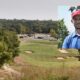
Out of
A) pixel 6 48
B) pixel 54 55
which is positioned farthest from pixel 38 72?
pixel 6 48

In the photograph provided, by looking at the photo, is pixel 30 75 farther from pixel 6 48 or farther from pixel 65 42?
pixel 6 48

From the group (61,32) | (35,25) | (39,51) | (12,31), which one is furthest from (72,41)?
(12,31)

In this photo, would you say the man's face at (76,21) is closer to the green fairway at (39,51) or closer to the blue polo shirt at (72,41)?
the blue polo shirt at (72,41)

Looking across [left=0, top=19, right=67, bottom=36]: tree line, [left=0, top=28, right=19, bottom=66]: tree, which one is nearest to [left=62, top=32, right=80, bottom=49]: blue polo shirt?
[left=0, top=19, right=67, bottom=36]: tree line

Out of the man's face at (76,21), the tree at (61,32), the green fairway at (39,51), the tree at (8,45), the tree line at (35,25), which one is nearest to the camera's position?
the man's face at (76,21)

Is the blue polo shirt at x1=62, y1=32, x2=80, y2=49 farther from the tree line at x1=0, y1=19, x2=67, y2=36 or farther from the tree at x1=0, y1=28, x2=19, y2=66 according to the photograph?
the tree at x1=0, y1=28, x2=19, y2=66

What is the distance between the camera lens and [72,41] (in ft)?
39.3

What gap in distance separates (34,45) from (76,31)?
17.0 meters

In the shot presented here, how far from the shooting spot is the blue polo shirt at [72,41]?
470 inches

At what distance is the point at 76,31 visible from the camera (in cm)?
1208

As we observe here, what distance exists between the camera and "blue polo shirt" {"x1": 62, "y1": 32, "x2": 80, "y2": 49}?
470 inches

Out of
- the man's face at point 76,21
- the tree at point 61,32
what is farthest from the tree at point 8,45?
the man's face at point 76,21

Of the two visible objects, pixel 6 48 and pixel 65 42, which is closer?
pixel 65 42

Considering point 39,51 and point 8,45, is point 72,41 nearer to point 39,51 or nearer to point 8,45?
point 39,51
